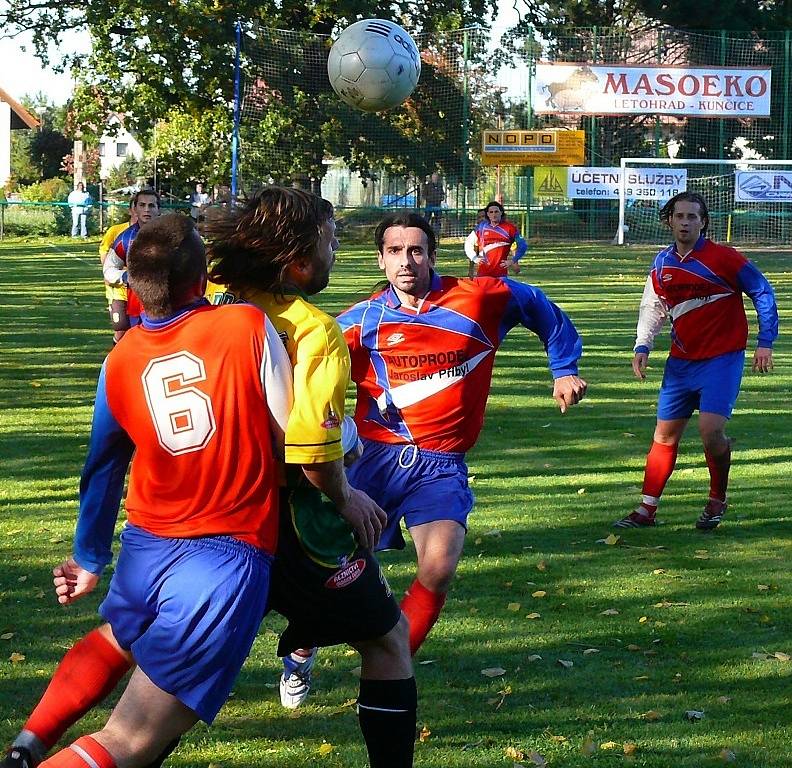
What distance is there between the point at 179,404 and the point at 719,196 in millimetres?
35276

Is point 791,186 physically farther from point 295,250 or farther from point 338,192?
point 295,250

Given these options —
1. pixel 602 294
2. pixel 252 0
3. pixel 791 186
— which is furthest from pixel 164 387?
pixel 252 0

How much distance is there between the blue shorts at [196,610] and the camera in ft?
10.1

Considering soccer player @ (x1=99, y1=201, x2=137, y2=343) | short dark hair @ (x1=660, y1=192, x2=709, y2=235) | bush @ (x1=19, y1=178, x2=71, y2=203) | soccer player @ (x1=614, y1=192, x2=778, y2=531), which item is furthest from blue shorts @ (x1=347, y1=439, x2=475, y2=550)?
bush @ (x1=19, y1=178, x2=71, y2=203)

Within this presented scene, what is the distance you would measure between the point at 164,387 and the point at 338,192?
36543 millimetres

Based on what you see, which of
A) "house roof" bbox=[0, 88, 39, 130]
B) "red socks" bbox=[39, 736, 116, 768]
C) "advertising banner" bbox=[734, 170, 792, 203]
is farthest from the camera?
"house roof" bbox=[0, 88, 39, 130]

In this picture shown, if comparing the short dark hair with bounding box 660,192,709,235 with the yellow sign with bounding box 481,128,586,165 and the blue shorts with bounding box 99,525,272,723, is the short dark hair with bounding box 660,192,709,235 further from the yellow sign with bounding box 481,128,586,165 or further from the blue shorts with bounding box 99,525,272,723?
the yellow sign with bounding box 481,128,586,165

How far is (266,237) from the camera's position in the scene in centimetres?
354

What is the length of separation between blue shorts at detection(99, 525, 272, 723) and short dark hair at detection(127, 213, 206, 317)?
0.58 meters

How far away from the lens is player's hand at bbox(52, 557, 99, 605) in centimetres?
353

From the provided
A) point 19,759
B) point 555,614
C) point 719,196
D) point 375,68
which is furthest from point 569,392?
point 719,196

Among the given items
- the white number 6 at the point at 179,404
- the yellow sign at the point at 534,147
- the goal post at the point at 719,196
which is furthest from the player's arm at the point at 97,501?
the goal post at the point at 719,196

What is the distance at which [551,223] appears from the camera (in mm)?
37750

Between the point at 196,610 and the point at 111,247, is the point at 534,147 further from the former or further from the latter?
the point at 196,610
